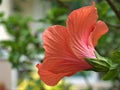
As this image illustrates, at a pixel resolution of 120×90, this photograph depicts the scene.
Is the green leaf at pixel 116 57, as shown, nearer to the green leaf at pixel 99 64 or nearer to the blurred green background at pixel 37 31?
the green leaf at pixel 99 64

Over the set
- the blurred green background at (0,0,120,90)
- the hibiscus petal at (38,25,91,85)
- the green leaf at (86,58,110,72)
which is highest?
the hibiscus petal at (38,25,91,85)

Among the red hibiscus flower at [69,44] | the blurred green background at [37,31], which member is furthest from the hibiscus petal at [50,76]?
the blurred green background at [37,31]

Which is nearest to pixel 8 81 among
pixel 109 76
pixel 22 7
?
pixel 22 7

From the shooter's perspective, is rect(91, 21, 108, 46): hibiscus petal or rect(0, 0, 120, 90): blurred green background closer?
rect(91, 21, 108, 46): hibiscus petal

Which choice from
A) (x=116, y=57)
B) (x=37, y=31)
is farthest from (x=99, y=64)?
(x=37, y=31)

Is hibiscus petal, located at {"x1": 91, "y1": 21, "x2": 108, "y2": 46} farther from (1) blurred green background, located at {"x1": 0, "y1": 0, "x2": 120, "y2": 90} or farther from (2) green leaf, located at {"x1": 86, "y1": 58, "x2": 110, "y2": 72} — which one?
(1) blurred green background, located at {"x1": 0, "y1": 0, "x2": 120, "y2": 90}

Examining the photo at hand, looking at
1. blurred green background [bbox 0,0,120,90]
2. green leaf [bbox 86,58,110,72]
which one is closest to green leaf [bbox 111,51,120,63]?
green leaf [bbox 86,58,110,72]

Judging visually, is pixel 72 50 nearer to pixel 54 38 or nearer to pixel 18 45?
pixel 54 38

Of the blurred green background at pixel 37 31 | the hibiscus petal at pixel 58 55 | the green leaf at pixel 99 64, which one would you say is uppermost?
the hibiscus petal at pixel 58 55
